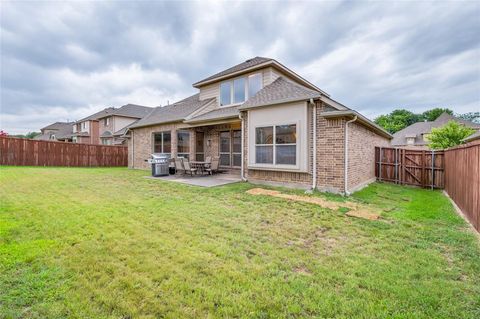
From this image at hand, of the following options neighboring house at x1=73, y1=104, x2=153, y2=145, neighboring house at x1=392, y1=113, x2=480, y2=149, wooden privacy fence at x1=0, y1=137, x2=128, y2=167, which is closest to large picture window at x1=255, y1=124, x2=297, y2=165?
wooden privacy fence at x1=0, y1=137, x2=128, y2=167

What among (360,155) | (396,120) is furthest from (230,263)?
(396,120)

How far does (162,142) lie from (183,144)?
215cm

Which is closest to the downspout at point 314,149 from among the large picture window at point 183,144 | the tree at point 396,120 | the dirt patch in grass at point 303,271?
the dirt patch in grass at point 303,271

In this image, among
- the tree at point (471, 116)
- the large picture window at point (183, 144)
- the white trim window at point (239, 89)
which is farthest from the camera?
the tree at point (471, 116)

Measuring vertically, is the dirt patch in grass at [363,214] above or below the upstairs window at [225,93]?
below

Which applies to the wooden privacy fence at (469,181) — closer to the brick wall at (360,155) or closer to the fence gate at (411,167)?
the brick wall at (360,155)

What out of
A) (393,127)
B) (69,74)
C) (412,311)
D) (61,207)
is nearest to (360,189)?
(412,311)

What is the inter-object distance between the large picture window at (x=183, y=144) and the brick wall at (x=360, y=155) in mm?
9416

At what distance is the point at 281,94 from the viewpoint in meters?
9.53

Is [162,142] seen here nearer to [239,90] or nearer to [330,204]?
[239,90]

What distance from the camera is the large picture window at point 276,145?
28.9 feet

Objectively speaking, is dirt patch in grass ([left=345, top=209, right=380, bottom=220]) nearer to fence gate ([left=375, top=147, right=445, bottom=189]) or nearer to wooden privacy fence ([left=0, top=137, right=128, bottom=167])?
fence gate ([left=375, top=147, right=445, bottom=189])

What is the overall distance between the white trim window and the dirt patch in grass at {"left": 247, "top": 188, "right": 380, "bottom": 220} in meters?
6.43

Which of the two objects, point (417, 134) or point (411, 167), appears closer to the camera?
point (411, 167)
